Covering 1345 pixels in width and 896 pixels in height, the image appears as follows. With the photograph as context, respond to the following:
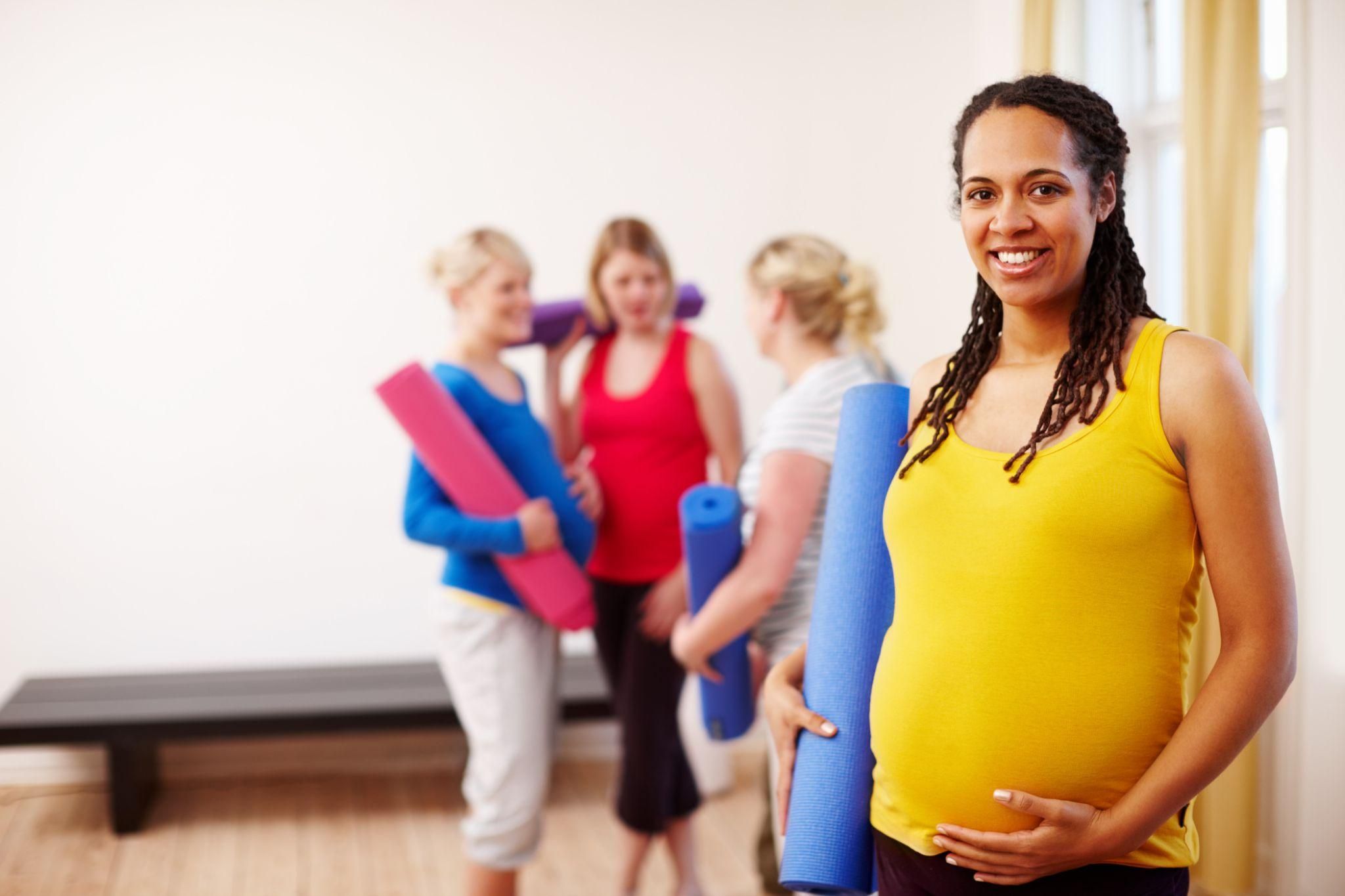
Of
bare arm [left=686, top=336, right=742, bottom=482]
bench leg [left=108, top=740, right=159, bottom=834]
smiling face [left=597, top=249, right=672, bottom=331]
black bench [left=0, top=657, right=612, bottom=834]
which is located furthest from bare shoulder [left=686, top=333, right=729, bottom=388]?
bench leg [left=108, top=740, right=159, bottom=834]

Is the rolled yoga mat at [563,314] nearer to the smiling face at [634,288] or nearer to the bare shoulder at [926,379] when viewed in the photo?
the smiling face at [634,288]

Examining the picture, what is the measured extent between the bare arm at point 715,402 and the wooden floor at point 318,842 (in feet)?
3.55

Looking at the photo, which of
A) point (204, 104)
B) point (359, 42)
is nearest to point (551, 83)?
point (359, 42)

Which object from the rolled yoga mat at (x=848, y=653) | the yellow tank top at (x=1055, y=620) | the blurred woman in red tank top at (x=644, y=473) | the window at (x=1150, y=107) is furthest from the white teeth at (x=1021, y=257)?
the window at (x=1150, y=107)

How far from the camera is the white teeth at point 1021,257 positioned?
105cm

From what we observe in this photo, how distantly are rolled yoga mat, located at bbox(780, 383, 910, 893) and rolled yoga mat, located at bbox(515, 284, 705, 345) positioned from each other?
1351 millimetres

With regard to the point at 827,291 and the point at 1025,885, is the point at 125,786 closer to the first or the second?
the point at 827,291

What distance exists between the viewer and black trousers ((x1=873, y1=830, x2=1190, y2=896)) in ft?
3.44

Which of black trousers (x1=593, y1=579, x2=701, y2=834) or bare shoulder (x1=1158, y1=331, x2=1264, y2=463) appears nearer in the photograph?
bare shoulder (x1=1158, y1=331, x2=1264, y2=463)

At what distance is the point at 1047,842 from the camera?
1.01m

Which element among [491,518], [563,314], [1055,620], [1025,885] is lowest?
[1025,885]

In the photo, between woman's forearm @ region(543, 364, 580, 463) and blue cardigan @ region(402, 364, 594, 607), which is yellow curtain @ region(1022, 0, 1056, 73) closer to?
woman's forearm @ region(543, 364, 580, 463)

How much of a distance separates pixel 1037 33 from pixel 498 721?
2.10 metres

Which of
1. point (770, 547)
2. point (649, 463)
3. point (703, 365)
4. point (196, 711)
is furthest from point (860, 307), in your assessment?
point (196, 711)
